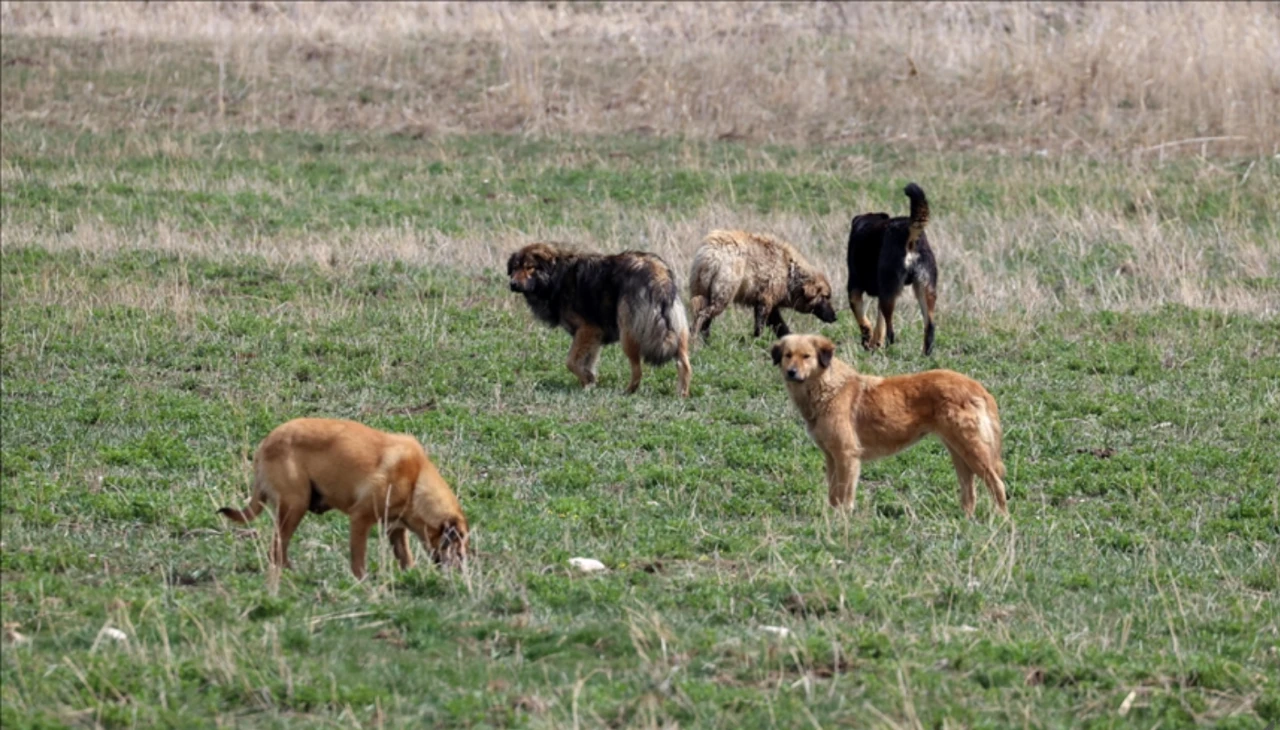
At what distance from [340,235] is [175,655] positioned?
11782 mm

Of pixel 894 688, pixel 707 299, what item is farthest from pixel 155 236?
pixel 894 688

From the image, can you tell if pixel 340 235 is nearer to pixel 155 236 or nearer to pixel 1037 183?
pixel 155 236

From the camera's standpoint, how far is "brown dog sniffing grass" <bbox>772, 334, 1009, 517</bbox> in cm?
941

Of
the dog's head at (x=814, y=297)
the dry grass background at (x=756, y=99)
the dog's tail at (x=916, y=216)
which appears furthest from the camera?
the dry grass background at (x=756, y=99)

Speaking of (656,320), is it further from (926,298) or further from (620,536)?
(620,536)

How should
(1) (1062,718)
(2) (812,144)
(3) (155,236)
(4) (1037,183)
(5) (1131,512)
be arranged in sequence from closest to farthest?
(1) (1062,718)
(5) (1131,512)
(3) (155,236)
(4) (1037,183)
(2) (812,144)

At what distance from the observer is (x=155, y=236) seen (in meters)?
17.5

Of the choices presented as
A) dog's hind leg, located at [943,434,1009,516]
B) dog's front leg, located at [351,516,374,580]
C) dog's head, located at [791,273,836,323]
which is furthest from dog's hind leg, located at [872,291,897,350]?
dog's front leg, located at [351,516,374,580]

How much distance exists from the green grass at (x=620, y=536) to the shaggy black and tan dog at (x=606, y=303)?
33cm

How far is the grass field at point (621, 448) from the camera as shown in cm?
642

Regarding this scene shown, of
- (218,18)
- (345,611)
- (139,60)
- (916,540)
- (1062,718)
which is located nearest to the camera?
(1062,718)

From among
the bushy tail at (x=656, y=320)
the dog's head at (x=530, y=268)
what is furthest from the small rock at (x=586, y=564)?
the dog's head at (x=530, y=268)

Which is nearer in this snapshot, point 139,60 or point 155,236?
point 155,236

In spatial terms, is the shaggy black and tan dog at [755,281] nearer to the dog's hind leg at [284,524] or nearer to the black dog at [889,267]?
the black dog at [889,267]
